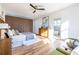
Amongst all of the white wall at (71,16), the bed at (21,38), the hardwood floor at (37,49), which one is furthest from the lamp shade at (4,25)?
the white wall at (71,16)

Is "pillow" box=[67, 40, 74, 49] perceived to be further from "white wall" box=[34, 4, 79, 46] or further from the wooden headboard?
the wooden headboard

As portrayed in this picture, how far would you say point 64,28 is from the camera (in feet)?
5.62

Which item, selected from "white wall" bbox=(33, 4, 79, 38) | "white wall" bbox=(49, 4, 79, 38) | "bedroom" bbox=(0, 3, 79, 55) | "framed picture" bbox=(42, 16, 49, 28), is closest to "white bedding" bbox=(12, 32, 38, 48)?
"bedroom" bbox=(0, 3, 79, 55)

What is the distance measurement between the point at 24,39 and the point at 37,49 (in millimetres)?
315

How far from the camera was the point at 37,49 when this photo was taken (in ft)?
5.65

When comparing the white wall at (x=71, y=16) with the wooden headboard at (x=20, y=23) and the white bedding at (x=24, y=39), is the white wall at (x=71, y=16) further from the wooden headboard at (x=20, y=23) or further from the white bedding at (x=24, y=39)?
the white bedding at (x=24, y=39)

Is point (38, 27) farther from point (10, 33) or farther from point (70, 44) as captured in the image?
point (70, 44)

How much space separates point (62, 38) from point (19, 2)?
41.0 inches

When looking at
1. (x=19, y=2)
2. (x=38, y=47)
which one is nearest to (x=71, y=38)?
(x=38, y=47)

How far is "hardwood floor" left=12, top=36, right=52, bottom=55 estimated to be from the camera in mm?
1667

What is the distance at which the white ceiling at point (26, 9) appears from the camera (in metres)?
1.60

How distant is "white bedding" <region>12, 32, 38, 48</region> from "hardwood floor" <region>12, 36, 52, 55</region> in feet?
0.25

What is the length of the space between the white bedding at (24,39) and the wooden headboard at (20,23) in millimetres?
99
